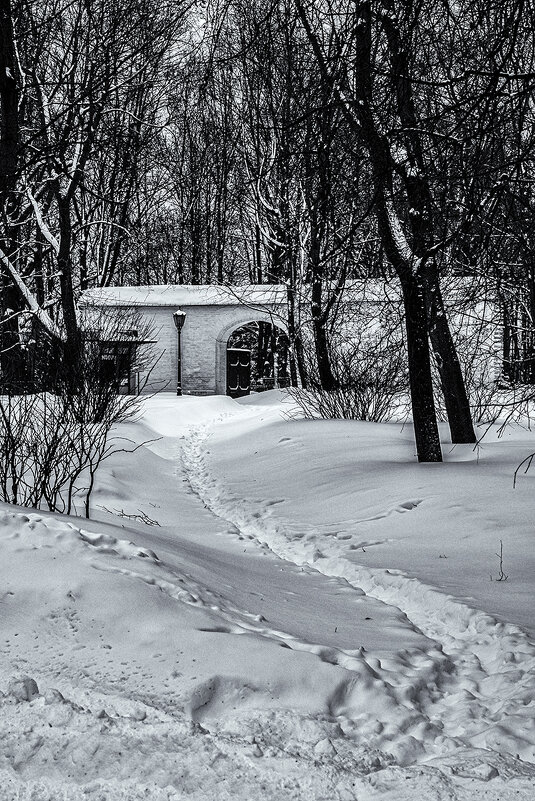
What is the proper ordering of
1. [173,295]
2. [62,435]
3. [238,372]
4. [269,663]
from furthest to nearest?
[238,372], [173,295], [62,435], [269,663]

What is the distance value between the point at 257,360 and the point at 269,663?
30.1 m

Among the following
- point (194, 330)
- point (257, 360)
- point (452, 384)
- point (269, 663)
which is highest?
point (194, 330)

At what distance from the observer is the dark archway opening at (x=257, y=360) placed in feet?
93.1

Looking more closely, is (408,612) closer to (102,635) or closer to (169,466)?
(102,635)

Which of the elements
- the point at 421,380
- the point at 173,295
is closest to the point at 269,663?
the point at 421,380

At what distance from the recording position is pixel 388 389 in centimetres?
1465

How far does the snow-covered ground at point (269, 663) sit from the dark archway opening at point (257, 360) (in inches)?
788

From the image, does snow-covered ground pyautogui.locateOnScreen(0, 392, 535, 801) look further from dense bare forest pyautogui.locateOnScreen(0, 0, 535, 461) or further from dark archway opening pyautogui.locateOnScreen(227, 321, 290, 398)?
dark archway opening pyautogui.locateOnScreen(227, 321, 290, 398)

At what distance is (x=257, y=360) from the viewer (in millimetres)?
33312

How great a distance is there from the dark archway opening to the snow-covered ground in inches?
788

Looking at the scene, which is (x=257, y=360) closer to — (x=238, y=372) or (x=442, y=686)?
(x=238, y=372)

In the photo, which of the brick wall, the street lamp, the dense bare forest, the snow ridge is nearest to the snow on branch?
the dense bare forest

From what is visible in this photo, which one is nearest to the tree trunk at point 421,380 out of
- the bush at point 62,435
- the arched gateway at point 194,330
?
the bush at point 62,435

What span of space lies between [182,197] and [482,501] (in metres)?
27.5
